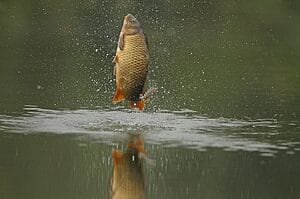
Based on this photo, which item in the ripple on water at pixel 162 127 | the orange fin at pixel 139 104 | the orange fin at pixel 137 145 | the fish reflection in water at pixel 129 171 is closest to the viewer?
the fish reflection in water at pixel 129 171

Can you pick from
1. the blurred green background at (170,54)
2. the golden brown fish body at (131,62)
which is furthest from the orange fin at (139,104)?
the blurred green background at (170,54)

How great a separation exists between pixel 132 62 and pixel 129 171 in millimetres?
1051

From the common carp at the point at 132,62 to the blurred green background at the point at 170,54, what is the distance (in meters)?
2.46

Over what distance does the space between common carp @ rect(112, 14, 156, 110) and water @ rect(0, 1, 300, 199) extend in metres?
0.55

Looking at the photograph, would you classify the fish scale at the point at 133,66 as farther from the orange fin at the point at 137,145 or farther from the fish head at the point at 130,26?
the orange fin at the point at 137,145

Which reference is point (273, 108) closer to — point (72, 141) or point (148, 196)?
point (72, 141)

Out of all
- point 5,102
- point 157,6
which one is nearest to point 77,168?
point 5,102

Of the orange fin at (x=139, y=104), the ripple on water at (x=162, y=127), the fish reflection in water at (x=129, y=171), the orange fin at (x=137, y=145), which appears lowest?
the fish reflection in water at (x=129, y=171)

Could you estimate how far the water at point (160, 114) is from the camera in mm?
9950

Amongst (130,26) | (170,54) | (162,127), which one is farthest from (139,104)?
(170,54)

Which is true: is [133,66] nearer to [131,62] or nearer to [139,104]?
[131,62]

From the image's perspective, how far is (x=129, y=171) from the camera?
1011 centimetres

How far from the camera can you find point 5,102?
13.3 meters

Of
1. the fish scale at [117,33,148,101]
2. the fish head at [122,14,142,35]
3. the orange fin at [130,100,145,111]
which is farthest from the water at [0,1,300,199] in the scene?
the fish head at [122,14,142,35]
